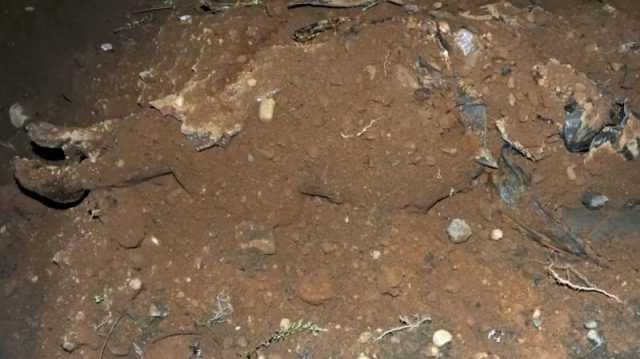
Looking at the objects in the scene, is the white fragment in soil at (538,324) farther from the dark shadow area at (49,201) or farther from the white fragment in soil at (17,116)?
the white fragment in soil at (17,116)

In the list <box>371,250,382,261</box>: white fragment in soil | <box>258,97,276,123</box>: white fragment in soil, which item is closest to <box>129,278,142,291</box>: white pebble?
<box>258,97,276,123</box>: white fragment in soil

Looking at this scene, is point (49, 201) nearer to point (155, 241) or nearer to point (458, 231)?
point (155, 241)

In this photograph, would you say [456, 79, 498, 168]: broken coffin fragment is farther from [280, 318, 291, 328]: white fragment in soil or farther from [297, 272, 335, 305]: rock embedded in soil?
[280, 318, 291, 328]: white fragment in soil

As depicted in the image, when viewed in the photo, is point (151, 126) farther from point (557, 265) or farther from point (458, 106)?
point (557, 265)

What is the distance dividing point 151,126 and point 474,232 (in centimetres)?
141

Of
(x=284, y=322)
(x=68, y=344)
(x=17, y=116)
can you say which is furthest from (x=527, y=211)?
(x=17, y=116)

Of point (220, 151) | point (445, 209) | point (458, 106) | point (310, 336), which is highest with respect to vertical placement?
point (458, 106)

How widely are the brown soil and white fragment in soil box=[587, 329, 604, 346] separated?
0.02 m

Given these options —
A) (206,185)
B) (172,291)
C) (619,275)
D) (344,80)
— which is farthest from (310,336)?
(619,275)

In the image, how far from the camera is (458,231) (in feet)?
7.73

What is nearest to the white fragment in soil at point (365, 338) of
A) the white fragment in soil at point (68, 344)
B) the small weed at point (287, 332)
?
the small weed at point (287, 332)

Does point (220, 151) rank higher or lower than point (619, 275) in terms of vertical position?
higher

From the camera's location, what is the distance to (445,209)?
241 centimetres

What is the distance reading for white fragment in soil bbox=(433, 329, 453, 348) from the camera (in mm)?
2246
